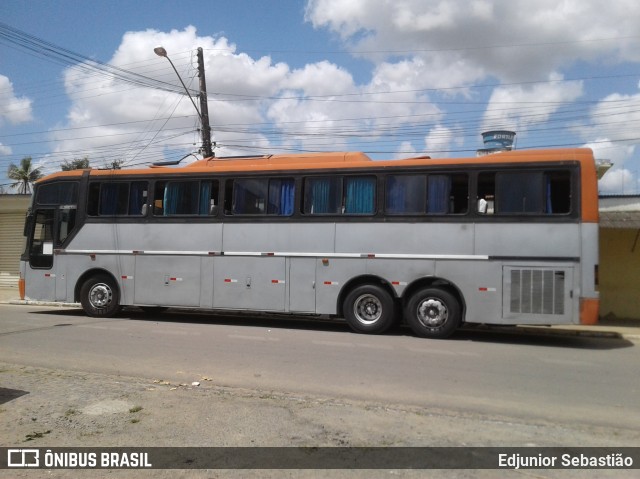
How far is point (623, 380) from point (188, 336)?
7630mm

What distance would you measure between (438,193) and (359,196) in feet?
5.37

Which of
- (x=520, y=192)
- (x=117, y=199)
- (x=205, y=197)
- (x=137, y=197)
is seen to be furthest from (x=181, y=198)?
(x=520, y=192)

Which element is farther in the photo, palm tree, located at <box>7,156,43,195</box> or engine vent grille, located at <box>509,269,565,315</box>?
palm tree, located at <box>7,156,43,195</box>

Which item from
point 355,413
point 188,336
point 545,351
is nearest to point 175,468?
point 355,413

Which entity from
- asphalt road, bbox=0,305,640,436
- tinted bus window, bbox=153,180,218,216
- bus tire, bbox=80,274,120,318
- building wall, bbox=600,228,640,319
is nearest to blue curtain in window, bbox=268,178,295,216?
tinted bus window, bbox=153,180,218,216

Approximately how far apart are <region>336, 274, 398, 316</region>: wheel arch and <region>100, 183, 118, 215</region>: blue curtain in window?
6062mm

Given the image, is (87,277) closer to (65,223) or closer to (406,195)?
(65,223)

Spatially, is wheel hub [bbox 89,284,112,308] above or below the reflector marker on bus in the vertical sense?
below

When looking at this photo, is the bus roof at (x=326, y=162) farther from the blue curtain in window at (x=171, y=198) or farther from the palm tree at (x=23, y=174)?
the palm tree at (x=23, y=174)

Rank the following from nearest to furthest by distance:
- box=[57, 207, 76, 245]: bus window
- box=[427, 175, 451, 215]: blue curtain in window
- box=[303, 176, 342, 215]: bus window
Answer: box=[427, 175, 451, 215]: blue curtain in window
box=[303, 176, 342, 215]: bus window
box=[57, 207, 76, 245]: bus window

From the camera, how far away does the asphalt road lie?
6.50m

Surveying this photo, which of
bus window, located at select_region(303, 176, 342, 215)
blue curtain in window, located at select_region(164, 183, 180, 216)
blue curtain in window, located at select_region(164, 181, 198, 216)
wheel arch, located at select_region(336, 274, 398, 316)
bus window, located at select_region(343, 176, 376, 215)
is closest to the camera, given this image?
wheel arch, located at select_region(336, 274, 398, 316)

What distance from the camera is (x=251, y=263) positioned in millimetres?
12422

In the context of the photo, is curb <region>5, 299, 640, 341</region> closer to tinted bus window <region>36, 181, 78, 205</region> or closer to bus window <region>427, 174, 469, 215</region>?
bus window <region>427, 174, 469, 215</region>
